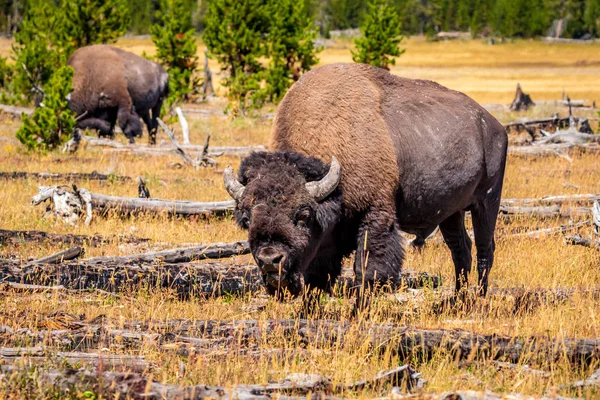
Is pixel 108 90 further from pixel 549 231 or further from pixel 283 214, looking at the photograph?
pixel 283 214

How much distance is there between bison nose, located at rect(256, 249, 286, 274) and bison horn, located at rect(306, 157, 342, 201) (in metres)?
0.77

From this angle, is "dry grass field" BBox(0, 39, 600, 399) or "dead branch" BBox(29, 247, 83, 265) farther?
"dead branch" BBox(29, 247, 83, 265)

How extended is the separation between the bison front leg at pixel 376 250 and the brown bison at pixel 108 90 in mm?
14384

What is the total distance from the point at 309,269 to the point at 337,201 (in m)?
0.79

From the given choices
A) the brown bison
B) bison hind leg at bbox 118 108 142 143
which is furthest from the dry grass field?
bison hind leg at bbox 118 108 142 143

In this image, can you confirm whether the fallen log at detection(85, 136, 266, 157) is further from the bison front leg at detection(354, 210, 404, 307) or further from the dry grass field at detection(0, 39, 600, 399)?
the bison front leg at detection(354, 210, 404, 307)

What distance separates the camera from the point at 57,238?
9.93 m

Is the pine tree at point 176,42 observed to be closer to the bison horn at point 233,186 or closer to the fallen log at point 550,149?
the fallen log at point 550,149

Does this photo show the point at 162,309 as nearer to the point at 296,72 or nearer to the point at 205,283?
the point at 205,283

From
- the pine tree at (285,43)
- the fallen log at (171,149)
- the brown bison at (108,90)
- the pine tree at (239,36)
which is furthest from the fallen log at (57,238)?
Result: the pine tree at (285,43)

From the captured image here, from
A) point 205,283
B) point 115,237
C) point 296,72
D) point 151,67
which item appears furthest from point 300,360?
point 296,72

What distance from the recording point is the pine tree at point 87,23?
31703mm

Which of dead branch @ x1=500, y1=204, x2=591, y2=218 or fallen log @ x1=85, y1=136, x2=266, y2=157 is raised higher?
dead branch @ x1=500, y1=204, x2=591, y2=218

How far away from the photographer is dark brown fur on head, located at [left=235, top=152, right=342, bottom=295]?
608 centimetres
